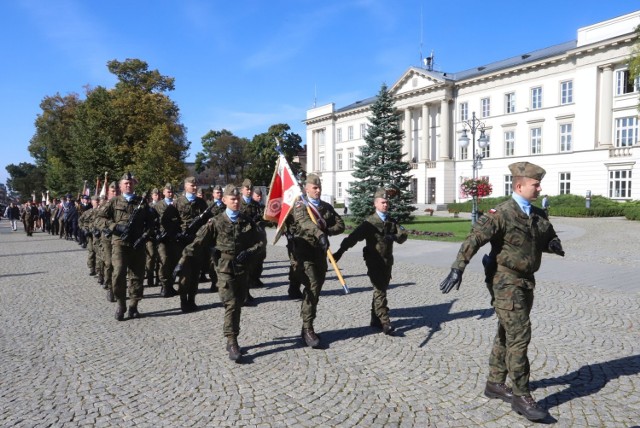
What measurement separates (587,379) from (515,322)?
1.48m

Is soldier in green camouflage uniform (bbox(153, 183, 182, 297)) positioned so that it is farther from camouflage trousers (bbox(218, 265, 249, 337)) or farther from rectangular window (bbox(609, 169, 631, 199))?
rectangular window (bbox(609, 169, 631, 199))

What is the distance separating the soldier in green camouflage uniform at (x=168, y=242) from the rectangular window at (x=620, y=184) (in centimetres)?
4103

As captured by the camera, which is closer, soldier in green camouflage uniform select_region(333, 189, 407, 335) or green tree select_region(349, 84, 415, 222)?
soldier in green camouflage uniform select_region(333, 189, 407, 335)

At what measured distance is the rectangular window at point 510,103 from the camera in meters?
48.6

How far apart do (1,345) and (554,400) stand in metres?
6.71

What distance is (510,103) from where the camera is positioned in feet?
161

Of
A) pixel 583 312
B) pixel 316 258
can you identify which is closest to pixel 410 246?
pixel 583 312

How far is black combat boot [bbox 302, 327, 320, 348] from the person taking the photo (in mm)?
5910

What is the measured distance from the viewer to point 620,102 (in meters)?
39.8

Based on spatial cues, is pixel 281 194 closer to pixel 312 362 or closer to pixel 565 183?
pixel 312 362

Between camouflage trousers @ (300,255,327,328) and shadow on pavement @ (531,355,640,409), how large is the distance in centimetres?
266

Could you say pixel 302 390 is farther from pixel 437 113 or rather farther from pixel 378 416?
pixel 437 113

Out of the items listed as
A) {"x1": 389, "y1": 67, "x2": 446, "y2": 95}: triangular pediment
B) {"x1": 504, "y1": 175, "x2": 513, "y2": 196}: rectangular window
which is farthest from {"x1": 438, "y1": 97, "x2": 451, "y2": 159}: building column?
{"x1": 504, "y1": 175, "x2": 513, "y2": 196}: rectangular window

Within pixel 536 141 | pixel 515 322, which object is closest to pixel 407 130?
pixel 536 141
